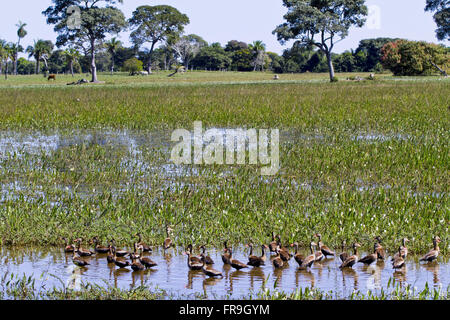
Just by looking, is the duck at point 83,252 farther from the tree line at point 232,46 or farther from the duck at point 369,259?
the tree line at point 232,46

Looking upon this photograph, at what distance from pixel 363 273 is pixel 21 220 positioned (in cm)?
583

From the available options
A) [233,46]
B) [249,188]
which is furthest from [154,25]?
[249,188]

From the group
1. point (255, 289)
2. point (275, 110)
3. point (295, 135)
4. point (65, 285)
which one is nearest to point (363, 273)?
point (255, 289)

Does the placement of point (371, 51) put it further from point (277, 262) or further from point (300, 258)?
point (277, 262)

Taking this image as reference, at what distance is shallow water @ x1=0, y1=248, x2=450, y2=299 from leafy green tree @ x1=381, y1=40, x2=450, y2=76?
3441 inches

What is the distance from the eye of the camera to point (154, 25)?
117500mm

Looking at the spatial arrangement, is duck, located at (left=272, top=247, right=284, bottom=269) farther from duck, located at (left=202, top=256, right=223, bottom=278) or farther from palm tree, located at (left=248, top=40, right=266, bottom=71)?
palm tree, located at (left=248, top=40, right=266, bottom=71)

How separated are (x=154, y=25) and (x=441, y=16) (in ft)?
185

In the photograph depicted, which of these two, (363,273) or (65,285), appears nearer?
(65,285)

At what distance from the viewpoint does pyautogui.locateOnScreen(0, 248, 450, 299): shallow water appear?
25.0 feet

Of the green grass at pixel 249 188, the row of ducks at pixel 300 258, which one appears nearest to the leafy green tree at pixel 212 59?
the green grass at pixel 249 188

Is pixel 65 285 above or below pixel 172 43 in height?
below
